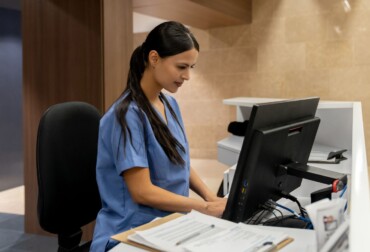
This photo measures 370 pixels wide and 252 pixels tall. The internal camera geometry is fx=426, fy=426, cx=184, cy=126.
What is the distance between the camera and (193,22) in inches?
205

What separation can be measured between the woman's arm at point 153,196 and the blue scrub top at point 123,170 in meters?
0.03

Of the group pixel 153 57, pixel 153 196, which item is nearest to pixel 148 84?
pixel 153 57

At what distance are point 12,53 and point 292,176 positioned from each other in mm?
4284

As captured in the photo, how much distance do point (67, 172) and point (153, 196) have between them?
0.37 metres

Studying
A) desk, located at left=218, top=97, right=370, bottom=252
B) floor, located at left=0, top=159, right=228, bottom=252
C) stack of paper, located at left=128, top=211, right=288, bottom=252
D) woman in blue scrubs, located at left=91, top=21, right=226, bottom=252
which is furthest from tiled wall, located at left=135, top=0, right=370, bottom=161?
stack of paper, located at left=128, top=211, right=288, bottom=252

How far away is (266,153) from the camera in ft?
3.45

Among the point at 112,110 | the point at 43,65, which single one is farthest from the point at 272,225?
the point at 43,65

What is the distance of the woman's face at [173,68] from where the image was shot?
1.41 meters

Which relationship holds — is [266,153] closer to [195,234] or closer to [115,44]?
[195,234]

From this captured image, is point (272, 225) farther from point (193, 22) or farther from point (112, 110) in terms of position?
point (193, 22)

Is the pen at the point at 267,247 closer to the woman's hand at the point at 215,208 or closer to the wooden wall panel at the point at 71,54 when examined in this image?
the woman's hand at the point at 215,208

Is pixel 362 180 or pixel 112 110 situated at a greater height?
pixel 112 110

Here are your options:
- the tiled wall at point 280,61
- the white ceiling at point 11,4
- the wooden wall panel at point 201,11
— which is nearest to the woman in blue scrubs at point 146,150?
the wooden wall panel at point 201,11

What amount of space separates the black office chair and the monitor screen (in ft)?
2.05
